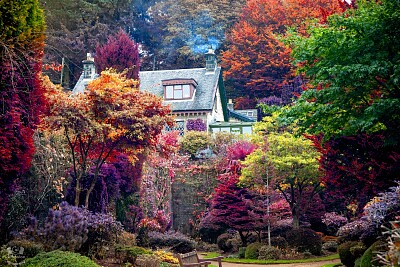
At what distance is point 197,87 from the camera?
30.8 metres

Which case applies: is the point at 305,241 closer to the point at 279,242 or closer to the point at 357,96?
the point at 279,242

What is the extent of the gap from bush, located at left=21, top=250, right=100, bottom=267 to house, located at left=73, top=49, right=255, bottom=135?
19883 mm

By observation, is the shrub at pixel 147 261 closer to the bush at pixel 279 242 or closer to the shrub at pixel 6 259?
the shrub at pixel 6 259

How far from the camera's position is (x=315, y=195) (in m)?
20.1

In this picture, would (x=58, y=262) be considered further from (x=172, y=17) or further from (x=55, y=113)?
(x=172, y=17)

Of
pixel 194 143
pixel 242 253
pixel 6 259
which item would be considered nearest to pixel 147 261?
pixel 6 259

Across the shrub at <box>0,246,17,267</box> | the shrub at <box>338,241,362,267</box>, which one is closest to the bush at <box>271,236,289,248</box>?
the shrub at <box>338,241,362,267</box>

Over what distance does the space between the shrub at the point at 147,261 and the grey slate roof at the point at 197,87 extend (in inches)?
715

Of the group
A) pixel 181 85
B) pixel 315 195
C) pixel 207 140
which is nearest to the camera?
pixel 315 195

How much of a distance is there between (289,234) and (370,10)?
378 inches

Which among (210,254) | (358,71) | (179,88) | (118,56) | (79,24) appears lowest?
(210,254)

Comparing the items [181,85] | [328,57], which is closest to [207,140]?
[181,85]

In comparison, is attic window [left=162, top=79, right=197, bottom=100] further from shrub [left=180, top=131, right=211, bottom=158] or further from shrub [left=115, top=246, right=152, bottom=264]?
shrub [left=115, top=246, right=152, bottom=264]

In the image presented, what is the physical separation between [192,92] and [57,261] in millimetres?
22336
